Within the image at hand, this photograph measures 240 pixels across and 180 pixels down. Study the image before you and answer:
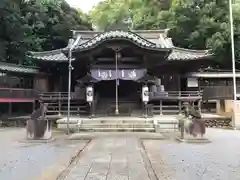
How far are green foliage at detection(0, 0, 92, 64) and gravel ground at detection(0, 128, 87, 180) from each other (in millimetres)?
16493

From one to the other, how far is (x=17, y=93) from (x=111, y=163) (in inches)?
606

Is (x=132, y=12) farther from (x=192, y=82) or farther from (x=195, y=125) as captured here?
(x=195, y=125)

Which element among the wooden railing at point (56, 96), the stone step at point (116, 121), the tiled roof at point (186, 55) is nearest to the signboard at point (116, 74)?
the wooden railing at point (56, 96)

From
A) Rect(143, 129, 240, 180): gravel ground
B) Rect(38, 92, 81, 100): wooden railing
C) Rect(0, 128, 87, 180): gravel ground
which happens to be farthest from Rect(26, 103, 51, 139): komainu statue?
Rect(38, 92, 81, 100): wooden railing

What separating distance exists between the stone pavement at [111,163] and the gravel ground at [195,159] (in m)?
0.39

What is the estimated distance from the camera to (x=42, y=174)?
6.34 meters

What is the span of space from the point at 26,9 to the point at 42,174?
2530 centimetres

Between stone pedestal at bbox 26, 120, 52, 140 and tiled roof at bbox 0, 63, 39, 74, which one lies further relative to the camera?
tiled roof at bbox 0, 63, 39, 74

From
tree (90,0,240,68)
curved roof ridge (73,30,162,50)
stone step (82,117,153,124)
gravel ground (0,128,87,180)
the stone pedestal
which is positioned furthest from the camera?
tree (90,0,240,68)

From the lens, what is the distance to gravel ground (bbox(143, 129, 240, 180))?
6.27 metres

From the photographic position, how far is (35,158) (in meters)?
8.16

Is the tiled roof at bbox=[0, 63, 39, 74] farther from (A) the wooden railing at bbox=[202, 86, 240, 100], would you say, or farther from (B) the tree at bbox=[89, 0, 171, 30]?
(A) the wooden railing at bbox=[202, 86, 240, 100]

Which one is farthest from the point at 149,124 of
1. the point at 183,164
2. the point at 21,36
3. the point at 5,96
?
the point at 21,36

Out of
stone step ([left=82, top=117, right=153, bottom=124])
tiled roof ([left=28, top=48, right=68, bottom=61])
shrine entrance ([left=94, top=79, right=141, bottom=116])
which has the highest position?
tiled roof ([left=28, top=48, right=68, bottom=61])
